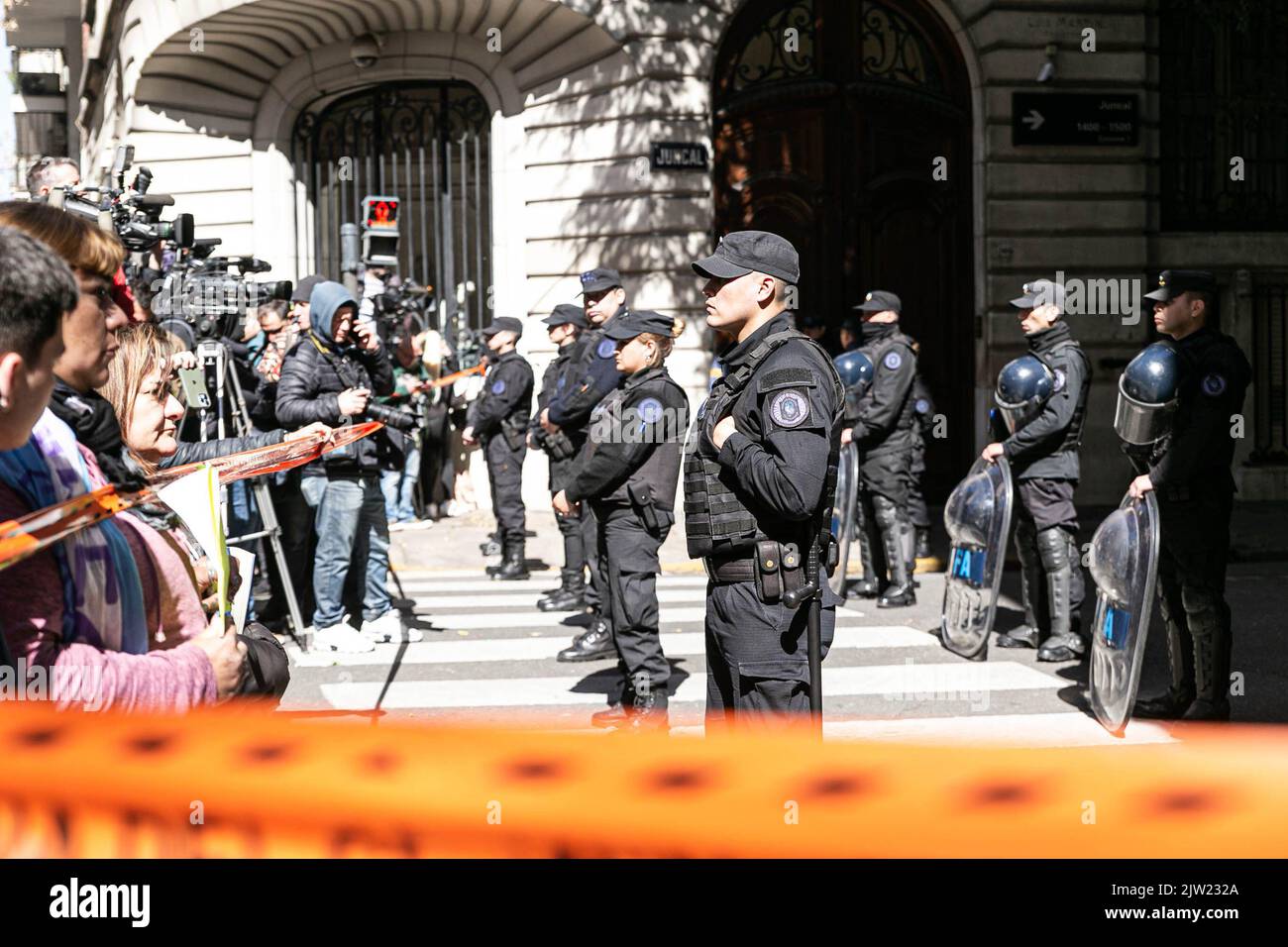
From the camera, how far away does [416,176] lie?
1725 centimetres

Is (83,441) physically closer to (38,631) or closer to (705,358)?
(38,631)

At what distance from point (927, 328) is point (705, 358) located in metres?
2.80

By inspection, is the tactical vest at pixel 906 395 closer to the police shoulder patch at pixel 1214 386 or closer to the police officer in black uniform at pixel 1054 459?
the police officer in black uniform at pixel 1054 459

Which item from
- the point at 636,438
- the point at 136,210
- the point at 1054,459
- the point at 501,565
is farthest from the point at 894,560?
the point at 136,210

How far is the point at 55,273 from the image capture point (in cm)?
189

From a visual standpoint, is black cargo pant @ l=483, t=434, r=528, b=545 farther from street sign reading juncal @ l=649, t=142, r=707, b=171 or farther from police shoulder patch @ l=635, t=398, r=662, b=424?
police shoulder patch @ l=635, t=398, r=662, b=424

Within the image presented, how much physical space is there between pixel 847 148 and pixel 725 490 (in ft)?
42.1

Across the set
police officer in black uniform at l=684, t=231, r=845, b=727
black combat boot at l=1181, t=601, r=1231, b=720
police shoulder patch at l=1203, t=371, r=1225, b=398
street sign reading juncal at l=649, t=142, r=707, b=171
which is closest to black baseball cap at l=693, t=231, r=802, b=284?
police officer in black uniform at l=684, t=231, r=845, b=727

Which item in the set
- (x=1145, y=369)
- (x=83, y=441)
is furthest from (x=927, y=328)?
(x=83, y=441)

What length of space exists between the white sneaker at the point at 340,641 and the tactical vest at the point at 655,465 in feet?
7.41

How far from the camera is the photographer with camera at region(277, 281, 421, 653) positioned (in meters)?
7.77

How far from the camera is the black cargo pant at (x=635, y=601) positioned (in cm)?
643

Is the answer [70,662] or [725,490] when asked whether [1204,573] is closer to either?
[725,490]

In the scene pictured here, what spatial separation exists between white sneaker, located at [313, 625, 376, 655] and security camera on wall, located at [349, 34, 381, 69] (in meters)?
10.3
